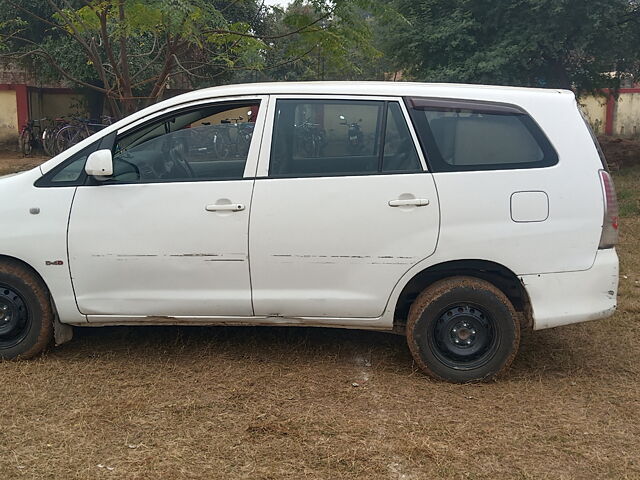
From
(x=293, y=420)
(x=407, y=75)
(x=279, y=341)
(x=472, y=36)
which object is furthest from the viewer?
(x=407, y=75)

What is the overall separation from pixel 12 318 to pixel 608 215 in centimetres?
380

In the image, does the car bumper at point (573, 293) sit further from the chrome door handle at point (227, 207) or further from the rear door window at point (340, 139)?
the chrome door handle at point (227, 207)

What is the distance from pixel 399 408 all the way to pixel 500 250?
1108 millimetres

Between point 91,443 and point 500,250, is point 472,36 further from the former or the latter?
point 91,443

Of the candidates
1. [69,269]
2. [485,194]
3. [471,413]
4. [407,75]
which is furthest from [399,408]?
[407,75]

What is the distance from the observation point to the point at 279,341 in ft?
16.2

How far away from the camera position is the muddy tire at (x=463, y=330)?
4.13 meters

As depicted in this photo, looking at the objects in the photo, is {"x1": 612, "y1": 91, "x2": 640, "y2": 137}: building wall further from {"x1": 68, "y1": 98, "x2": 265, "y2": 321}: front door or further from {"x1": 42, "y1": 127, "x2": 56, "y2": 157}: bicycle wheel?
{"x1": 68, "y1": 98, "x2": 265, "y2": 321}: front door

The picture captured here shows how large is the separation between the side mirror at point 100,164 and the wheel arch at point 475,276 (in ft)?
6.43

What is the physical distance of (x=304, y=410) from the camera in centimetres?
382

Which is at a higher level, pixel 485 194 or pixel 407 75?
pixel 407 75

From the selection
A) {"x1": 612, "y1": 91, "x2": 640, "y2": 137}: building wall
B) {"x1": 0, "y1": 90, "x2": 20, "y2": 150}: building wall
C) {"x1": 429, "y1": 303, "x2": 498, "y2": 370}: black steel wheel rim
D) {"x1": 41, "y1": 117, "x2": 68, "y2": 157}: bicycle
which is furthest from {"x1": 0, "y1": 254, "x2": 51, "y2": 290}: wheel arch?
{"x1": 612, "y1": 91, "x2": 640, "y2": 137}: building wall

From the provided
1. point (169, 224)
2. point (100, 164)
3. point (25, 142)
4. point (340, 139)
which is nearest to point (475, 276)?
point (340, 139)

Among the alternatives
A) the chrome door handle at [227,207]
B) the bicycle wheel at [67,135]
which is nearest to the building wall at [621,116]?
the bicycle wheel at [67,135]
